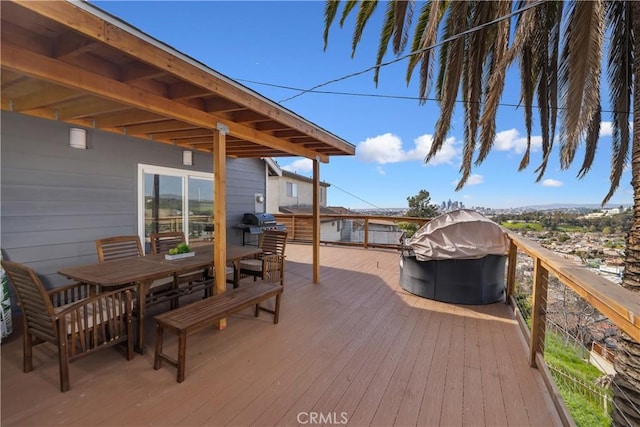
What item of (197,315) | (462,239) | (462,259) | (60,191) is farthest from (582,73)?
(60,191)

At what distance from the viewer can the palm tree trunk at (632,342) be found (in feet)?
6.66

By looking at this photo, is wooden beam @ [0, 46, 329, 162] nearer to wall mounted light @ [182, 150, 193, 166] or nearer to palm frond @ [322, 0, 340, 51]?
wall mounted light @ [182, 150, 193, 166]

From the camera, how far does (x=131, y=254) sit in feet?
12.9

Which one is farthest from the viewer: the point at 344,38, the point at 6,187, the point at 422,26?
the point at 344,38

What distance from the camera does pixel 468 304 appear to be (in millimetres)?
4078

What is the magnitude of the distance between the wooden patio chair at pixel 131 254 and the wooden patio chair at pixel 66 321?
2.31ft

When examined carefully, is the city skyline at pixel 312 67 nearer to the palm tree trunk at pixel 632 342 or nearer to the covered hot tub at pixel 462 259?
the covered hot tub at pixel 462 259

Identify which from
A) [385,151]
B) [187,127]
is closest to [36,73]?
[187,127]

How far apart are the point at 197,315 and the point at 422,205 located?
1456cm

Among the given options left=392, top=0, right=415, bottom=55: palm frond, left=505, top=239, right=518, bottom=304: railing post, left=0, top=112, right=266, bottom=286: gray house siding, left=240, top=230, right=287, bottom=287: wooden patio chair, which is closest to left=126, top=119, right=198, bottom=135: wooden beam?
left=0, top=112, right=266, bottom=286: gray house siding

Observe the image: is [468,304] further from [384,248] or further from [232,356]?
[384,248]

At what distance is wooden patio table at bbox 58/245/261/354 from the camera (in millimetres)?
2609

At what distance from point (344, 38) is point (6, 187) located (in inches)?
276

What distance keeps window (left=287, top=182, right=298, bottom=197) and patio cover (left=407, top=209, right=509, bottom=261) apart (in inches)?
423
